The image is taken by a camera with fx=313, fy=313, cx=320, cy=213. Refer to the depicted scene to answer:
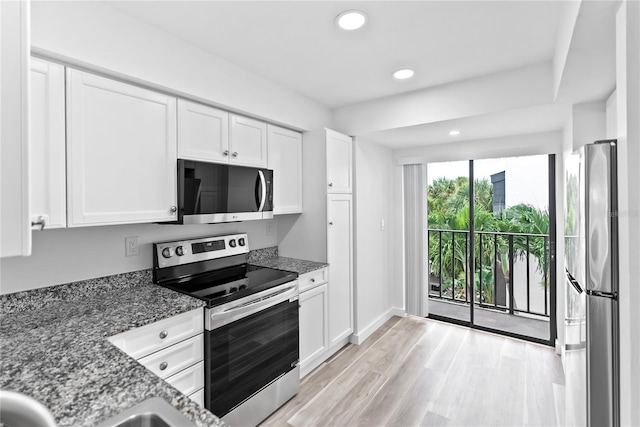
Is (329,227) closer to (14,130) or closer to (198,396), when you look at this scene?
(198,396)

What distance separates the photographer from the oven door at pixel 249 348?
1754 millimetres

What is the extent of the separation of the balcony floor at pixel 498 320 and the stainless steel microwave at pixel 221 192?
269 centimetres

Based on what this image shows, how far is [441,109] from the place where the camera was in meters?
2.55

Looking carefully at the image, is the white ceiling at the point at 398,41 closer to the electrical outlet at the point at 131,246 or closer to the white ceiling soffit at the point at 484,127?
the white ceiling soffit at the point at 484,127

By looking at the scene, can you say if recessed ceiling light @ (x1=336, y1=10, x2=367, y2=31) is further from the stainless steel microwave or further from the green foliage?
the green foliage

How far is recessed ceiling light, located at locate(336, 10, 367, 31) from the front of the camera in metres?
1.69

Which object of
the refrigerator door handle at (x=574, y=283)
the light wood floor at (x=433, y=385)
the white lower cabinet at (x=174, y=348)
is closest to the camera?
the refrigerator door handle at (x=574, y=283)

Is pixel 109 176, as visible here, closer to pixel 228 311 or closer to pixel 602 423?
pixel 228 311

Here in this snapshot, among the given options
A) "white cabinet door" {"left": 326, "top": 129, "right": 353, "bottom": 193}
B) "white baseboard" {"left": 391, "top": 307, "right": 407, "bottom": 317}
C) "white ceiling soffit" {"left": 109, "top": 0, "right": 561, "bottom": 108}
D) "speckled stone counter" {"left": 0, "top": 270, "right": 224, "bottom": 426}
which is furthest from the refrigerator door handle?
"white baseboard" {"left": 391, "top": 307, "right": 407, "bottom": 317}

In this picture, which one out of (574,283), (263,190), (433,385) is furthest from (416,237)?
(574,283)

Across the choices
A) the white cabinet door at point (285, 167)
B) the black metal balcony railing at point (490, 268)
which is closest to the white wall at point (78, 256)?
the white cabinet door at point (285, 167)

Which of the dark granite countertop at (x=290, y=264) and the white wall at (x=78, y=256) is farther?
the dark granite countertop at (x=290, y=264)

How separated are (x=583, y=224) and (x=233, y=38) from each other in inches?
81.4

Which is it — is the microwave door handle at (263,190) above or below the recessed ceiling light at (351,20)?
below
